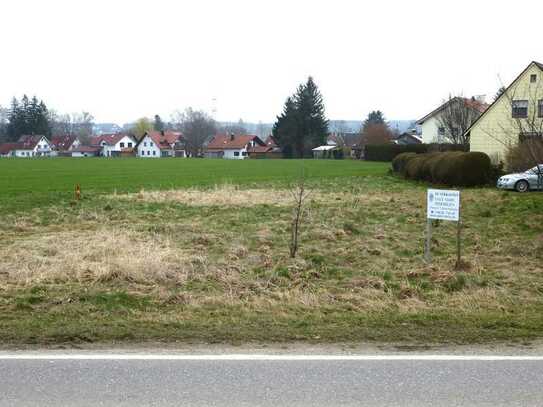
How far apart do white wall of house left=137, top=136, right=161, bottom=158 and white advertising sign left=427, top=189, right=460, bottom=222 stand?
124 meters

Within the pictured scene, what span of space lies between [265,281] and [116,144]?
134008mm

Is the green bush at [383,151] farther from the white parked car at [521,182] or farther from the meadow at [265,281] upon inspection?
the meadow at [265,281]

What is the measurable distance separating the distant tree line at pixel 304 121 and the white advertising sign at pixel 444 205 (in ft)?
286

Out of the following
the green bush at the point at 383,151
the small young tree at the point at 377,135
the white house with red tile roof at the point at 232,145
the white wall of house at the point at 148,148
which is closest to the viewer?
the green bush at the point at 383,151

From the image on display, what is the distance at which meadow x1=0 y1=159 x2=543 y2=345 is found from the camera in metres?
6.00

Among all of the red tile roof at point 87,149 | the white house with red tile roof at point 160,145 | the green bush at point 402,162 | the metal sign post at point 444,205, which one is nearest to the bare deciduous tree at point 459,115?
the green bush at point 402,162

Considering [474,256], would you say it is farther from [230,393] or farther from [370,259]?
[230,393]

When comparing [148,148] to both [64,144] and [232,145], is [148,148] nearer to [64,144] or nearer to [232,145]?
[64,144]

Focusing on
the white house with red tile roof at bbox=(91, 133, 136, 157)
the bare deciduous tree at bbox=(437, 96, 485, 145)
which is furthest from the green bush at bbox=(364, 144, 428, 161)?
the white house with red tile roof at bbox=(91, 133, 136, 157)

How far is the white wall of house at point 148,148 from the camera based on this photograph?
428 feet

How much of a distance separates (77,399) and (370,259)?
6773 millimetres

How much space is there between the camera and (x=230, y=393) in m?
4.35

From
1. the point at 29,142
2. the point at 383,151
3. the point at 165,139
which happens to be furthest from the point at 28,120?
the point at 383,151

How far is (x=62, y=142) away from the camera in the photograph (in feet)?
449
